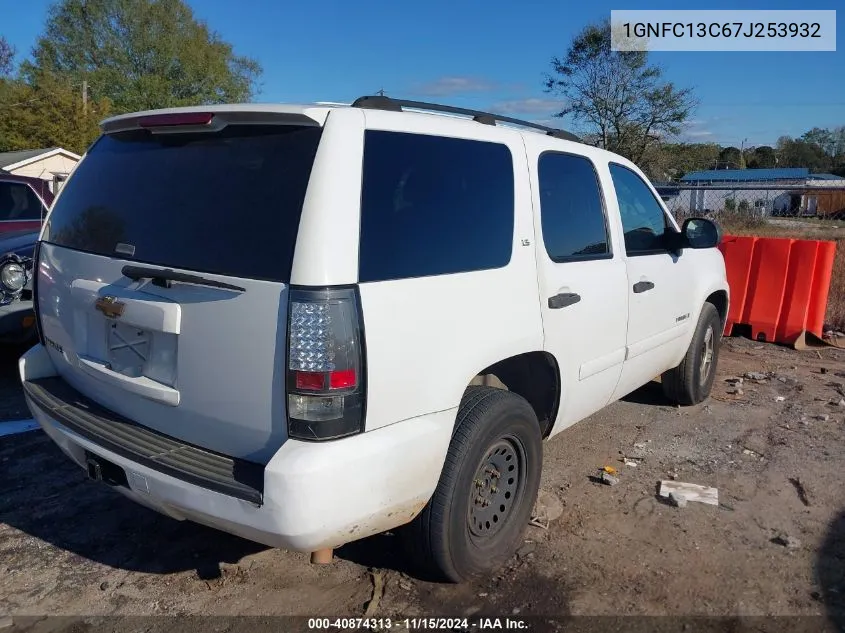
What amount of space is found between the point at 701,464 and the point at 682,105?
29.3 metres

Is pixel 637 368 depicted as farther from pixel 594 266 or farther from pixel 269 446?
pixel 269 446

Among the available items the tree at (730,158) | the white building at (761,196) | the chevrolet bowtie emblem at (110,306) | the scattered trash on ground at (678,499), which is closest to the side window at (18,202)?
the chevrolet bowtie emblem at (110,306)

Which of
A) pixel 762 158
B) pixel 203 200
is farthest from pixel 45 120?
pixel 762 158

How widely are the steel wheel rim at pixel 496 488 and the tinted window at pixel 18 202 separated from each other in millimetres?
6563

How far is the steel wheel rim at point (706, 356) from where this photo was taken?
5.59m

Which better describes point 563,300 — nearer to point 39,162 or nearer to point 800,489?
point 800,489

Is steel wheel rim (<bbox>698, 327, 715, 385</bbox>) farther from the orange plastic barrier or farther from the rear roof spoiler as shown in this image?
the rear roof spoiler

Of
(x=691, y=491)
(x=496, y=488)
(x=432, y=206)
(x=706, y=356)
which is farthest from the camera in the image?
(x=706, y=356)

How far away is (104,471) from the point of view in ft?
9.04

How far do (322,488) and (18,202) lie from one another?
22.7 feet

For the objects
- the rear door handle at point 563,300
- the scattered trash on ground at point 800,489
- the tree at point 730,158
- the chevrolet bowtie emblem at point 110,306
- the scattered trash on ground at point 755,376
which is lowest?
the scattered trash on ground at point 755,376

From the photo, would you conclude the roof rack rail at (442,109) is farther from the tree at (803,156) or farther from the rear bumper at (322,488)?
the tree at (803,156)

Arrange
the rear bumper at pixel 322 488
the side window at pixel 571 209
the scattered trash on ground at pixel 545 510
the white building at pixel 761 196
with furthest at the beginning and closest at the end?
the white building at pixel 761 196, the scattered trash on ground at pixel 545 510, the side window at pixel 571 209, the rear bumper at pixel 322 488

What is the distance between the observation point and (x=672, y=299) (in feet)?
15.5
